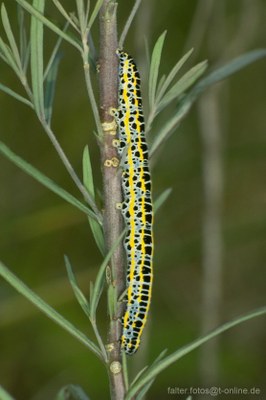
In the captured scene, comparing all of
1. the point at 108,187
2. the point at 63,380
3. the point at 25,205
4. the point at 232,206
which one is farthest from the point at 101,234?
the point at 232,206

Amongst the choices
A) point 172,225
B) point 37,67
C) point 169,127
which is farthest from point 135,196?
point 172,225

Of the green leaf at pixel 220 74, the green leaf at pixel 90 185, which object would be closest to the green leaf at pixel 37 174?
the green leaf at pixel 90 185

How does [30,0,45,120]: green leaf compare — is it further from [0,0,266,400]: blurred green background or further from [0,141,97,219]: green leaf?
[0,0,266,400]: blurred green background

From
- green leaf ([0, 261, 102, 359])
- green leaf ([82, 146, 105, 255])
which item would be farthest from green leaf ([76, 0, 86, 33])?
green leaf ([0, 261, 102, 359])

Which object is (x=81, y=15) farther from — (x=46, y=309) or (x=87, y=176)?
(x=46, y=309)

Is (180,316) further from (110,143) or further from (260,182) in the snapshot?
(110,143)
